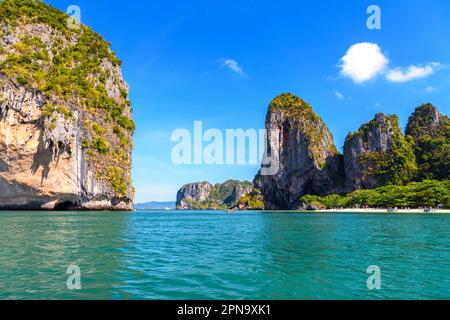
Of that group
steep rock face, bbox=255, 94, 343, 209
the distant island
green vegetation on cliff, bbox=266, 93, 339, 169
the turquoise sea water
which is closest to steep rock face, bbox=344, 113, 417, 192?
the distant island

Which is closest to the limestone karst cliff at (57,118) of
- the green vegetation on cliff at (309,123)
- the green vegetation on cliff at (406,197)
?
the green vegetation on cliff at (406,197)

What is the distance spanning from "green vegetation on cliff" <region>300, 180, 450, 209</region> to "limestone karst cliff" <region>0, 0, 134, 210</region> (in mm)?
84065

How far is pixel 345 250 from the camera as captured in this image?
20422mm

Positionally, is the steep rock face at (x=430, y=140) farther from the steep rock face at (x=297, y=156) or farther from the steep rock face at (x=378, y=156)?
the steep rock face at (x=297, y=156)

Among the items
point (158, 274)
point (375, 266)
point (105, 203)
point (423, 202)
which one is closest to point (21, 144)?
point (105, 203)

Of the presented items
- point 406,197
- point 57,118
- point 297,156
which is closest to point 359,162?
point 297,156

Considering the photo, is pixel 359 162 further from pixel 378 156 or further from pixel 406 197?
pixel 406 197

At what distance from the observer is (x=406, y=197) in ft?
328

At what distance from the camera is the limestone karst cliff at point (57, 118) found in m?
74.5

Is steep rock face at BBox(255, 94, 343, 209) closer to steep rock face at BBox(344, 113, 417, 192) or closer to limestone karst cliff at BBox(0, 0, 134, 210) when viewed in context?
steep rock face at BBox(344, 113, 417, 192)

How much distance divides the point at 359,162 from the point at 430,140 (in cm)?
3116

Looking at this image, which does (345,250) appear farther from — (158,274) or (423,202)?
(423,202)

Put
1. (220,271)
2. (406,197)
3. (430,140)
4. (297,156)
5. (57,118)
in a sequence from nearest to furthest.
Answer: (220,271) < (57,118) < (406,197) < (430,140) < (297,156)
